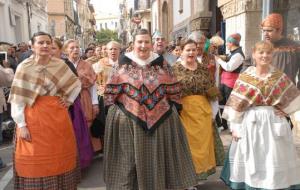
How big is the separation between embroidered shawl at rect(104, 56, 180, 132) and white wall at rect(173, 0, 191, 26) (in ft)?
37.3

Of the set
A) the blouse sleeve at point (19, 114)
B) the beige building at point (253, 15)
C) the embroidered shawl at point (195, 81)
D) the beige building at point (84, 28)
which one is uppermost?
the beige building at point (84, 28)

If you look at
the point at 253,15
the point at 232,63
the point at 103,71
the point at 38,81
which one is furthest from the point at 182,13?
the point at 38,81

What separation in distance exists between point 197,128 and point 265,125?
0.86 metres

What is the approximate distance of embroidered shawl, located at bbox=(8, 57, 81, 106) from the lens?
3.54 m

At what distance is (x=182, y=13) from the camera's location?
54.3ft

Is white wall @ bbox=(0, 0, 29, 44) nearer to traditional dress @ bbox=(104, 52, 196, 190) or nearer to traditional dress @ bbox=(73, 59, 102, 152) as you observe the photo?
traditional dress @ bbox=(73, 59, 102, 152)

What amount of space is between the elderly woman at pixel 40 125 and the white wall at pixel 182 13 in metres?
11.7

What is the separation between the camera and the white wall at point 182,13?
49.5 ft

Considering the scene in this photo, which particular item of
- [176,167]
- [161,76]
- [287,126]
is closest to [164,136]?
[176,167]

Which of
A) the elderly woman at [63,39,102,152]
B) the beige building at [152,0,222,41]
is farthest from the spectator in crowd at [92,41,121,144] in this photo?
the beige building at [152,0,222,41]

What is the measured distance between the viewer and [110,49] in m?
5.94

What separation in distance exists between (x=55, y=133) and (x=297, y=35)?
473 centimetres

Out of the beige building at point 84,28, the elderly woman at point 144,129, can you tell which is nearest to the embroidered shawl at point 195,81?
the elderly woman at point 144,129

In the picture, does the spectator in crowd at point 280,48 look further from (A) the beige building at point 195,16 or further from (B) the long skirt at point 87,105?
(A) the beige building at point 195,16
